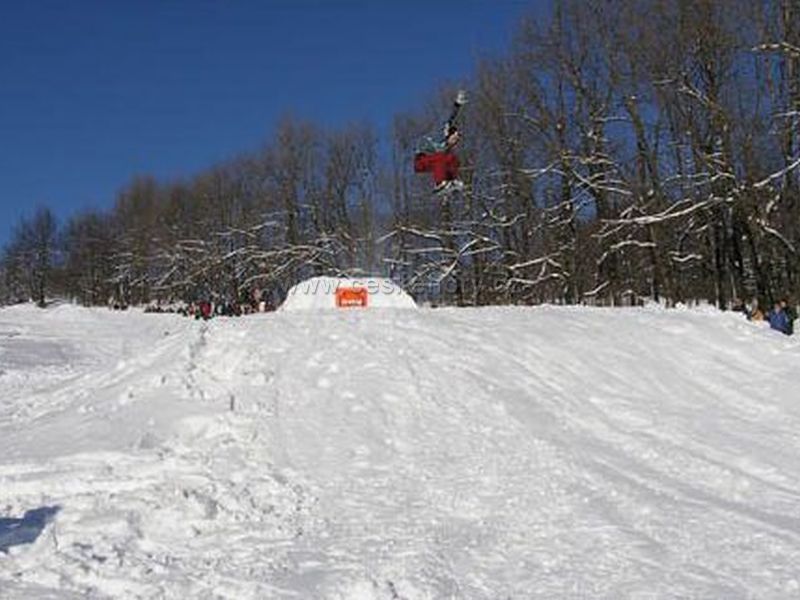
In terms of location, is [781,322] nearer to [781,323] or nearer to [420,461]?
[781,323]

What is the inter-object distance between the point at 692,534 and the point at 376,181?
55.8 metres

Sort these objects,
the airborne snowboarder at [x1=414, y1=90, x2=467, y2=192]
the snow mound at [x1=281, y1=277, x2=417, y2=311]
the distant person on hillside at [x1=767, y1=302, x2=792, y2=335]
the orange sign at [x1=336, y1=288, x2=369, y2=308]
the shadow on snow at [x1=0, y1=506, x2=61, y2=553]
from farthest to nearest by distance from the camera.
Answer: the orange sign at [x1=336, y1=288, x2=369, y2=308] → the snow mound at [x1=281, y1=277, x2=417, y2=311] → the distant person on hillside at [x1=767, y1=302, x2=792, y2=335] → the airborne snowboarder at [x1=414, y1=90, x2=467, y2=192] → the shadow on snow at [x1=0, y1=506, x2=61, y2=553]

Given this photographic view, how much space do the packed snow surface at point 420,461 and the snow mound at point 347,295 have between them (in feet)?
18.7

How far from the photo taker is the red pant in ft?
74.3

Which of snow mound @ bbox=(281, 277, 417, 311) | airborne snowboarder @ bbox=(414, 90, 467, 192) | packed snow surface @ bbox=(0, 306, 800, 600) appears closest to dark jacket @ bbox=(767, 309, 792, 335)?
packed snow surface @ bbox=(0, 306, 800, 600)

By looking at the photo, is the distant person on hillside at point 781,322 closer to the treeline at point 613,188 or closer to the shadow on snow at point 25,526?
the treeline at point 613,188

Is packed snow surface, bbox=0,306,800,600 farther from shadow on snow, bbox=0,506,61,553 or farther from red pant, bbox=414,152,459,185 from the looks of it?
red pant, bbox=414,152,459,185

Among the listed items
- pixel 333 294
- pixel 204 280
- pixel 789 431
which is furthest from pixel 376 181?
pixel 789 431

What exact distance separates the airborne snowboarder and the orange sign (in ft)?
15.3

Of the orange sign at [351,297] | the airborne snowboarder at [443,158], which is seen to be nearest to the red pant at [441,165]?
the airborne snowboarder at [443,158]

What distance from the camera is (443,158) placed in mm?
22609

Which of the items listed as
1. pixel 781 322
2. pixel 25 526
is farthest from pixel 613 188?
pixel 25 526

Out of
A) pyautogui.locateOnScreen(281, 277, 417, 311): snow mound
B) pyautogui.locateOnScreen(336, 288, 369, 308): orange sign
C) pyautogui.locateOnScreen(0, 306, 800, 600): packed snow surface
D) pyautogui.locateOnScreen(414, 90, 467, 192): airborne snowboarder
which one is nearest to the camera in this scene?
pyautogui.locateOnScreen(0, 306, 800, 600): packed snow surface

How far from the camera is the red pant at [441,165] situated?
22656mm
